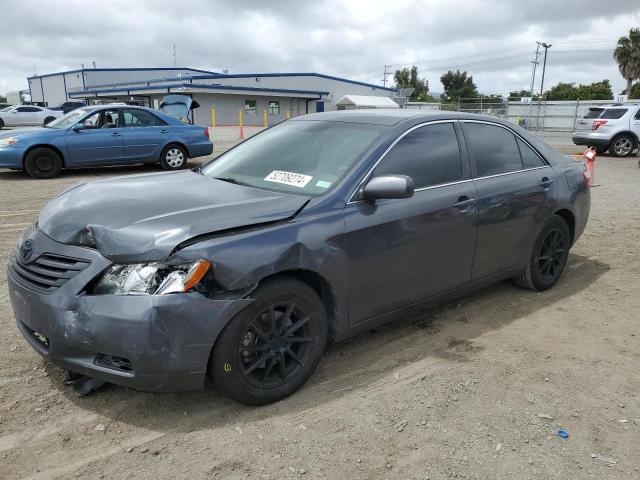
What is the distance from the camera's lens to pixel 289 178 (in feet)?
11.6

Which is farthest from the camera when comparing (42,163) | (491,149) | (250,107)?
(250,107)

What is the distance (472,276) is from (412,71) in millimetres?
102395

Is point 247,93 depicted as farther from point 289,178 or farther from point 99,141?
point 289,178

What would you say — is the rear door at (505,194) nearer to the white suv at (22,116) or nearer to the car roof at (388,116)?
the car roof at (388,116)

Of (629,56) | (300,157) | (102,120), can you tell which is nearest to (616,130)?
(102,120)

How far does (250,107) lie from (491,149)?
4772 centimetres

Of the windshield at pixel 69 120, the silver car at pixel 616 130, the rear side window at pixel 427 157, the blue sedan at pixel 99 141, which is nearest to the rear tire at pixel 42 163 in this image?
the blue sedan at pixel 99 141

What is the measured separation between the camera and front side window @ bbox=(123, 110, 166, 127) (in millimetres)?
11586

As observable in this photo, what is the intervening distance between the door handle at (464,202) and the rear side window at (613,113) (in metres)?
17.0

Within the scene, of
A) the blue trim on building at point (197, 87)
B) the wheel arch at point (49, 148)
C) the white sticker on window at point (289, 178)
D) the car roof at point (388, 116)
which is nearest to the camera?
the white sticker on window at point (289, 178)

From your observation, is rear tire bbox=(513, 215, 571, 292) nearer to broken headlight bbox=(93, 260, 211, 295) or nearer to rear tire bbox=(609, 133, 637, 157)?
broken headlight bbox=(93, 260, 211, 295)

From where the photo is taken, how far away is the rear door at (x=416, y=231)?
330 cm

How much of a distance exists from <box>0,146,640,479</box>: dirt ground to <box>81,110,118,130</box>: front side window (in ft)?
25.5

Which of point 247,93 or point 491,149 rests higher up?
point 247,93
